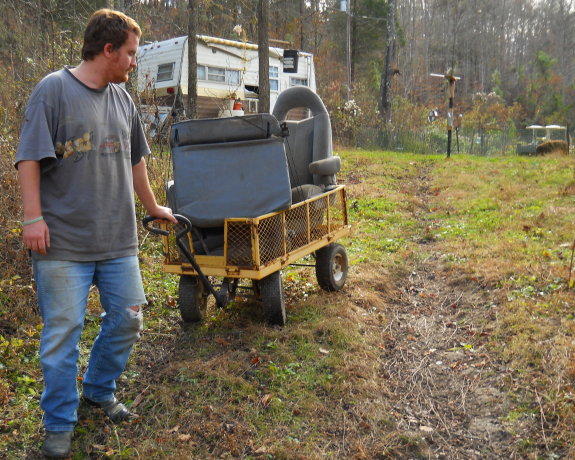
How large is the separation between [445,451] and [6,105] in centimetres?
538

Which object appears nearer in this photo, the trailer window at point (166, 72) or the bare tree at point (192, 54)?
the bare tree at point (192, 54)

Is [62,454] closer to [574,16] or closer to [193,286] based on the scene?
[193,286]

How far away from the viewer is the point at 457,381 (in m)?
4.13

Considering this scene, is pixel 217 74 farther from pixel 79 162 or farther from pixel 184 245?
pixel 79 162

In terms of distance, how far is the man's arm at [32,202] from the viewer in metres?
2.77

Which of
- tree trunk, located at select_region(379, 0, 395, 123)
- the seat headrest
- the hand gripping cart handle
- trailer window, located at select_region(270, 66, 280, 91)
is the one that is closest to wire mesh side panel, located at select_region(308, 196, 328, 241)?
the seat headrest

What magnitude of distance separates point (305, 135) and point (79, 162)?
341 centimetres

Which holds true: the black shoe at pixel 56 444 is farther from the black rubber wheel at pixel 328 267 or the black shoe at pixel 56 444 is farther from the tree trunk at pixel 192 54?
the tree trunk at pixel 192 54

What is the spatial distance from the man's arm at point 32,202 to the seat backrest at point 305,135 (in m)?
3.34

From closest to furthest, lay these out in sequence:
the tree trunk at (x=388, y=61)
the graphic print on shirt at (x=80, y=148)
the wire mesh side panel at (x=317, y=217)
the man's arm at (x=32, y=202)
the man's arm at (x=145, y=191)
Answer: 1. the man's arm at (x=32, y=202)
2. the graphic print on shirt at (x=80, y=148)
3. the man's arm at (x=145, y=191)
4. the wire mesh side panel at (x=317, y=217)
5. the tree trunk at (x=388, y=61)

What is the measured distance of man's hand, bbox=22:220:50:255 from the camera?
9.10 ft

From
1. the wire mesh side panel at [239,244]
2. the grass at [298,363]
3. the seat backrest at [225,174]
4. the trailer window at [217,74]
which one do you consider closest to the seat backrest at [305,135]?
the grass at [298,363]

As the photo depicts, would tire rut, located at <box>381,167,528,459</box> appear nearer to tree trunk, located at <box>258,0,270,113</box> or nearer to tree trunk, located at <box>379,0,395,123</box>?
tree trunk, located at <box>258,0,270,113</box>

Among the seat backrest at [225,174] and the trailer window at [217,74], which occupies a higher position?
the trailer window at [217,74]
